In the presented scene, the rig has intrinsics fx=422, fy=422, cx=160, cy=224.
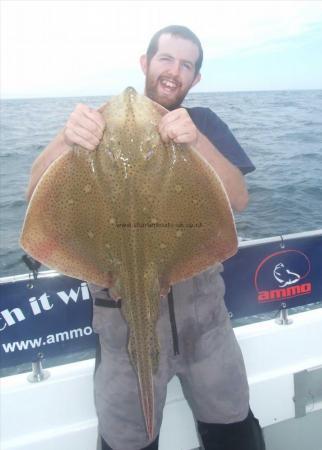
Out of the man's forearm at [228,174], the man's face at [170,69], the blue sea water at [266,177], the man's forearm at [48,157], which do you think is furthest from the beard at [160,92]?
the blue sea water at [266,177]

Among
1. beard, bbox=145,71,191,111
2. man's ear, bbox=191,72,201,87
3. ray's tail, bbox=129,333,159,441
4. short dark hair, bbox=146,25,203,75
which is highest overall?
short dark hair, bbox=146,25,203,75

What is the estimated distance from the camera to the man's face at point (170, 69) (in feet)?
8.95

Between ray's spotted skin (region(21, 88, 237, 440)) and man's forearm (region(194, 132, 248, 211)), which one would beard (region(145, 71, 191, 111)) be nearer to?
man's forearm (region(194, 132, 248, 211))

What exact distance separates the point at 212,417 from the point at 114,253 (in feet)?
4.30

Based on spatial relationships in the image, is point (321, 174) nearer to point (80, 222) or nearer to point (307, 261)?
point (307, 261)

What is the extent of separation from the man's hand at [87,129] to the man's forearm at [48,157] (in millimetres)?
274

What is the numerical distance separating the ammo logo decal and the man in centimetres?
103

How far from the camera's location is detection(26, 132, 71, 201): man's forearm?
2217 mm

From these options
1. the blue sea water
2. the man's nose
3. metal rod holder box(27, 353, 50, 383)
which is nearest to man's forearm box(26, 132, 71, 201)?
the man's nose

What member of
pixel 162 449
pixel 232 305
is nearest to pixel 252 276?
pixel 232 305

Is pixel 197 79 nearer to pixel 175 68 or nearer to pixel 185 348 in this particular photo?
pixel 175 68

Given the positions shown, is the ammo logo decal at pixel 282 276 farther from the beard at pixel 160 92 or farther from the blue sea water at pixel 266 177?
the blue sea water at pixel 266 177

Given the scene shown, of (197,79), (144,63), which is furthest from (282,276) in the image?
(144,63)

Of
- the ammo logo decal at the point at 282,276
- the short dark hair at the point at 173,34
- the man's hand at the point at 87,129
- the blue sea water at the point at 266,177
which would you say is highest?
the short dark hair at the point at 173,34
